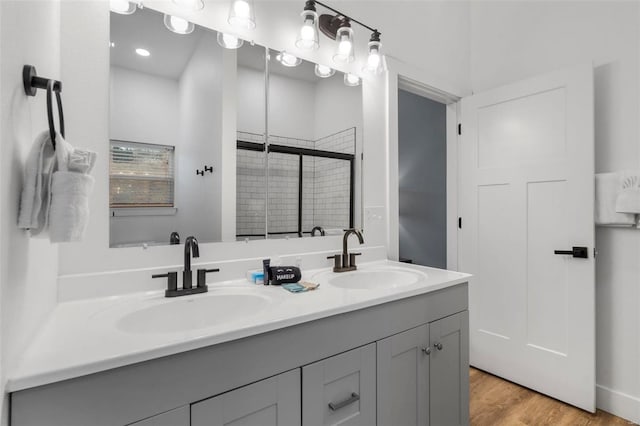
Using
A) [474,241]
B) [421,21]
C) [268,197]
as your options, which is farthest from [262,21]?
[474,241]

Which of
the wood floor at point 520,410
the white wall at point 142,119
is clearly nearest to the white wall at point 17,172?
the white wall at point 142,119

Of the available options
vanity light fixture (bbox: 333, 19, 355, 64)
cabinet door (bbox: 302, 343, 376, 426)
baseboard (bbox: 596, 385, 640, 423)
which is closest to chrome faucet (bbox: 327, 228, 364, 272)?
cabinet door (bbox: 302, 343, 376, 426)

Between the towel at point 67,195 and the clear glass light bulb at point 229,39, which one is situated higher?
the clear glass light bulb at point 229,39

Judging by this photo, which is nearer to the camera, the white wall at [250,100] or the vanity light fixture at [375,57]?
the white wall at [250,100]

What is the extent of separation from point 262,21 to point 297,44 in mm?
191

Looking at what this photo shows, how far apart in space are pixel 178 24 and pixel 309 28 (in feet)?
1.91

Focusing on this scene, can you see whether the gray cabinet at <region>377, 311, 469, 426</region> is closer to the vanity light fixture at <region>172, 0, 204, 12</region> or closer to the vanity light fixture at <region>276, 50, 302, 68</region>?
the vanity light fixture at <region>276, 50, 302, 68</region>

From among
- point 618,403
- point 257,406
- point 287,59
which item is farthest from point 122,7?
point 618,403

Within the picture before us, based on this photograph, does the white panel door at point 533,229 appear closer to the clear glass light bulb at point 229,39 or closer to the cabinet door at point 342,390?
the cabinet door at point 342,390

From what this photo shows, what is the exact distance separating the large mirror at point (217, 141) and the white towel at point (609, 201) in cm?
141

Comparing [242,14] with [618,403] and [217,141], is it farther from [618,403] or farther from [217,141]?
[618,403]

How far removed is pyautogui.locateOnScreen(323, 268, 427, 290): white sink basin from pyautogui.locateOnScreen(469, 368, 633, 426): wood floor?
0.93 meters

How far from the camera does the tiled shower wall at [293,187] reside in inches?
55.9

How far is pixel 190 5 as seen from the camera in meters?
1.24
